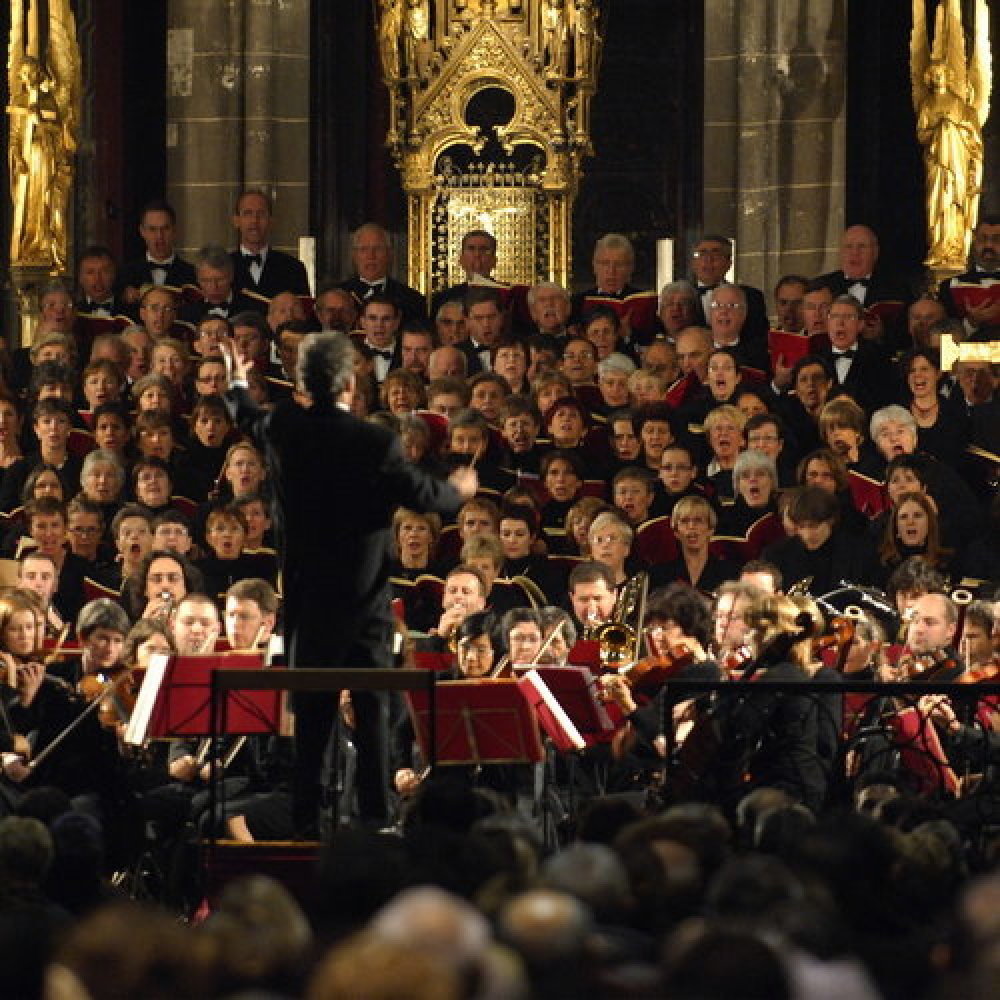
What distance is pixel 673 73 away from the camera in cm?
2058

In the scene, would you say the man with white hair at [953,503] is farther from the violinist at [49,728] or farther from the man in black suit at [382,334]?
the violinist at [49,728]

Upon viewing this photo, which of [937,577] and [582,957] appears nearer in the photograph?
[582,957]

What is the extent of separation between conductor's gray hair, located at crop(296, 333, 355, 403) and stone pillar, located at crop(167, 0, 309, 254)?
414 inches

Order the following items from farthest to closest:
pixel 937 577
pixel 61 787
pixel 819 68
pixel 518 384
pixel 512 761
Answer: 1. pixel 819 68
2. pixel 518 384
3. pixel 937 577
4. pixel 61 787
5. pixel 512 761

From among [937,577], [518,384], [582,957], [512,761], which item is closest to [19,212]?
[518,384]

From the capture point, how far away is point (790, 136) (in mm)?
19188

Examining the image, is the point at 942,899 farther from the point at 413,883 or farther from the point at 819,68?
the point at 819,68

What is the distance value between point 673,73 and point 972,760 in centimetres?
1131

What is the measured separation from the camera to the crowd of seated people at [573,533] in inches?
307

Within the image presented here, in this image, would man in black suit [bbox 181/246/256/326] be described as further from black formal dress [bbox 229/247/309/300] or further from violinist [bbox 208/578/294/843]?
violinist [bbox 208/578/294/843]

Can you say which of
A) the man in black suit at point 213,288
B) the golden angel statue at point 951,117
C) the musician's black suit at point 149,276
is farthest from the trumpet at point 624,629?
the golden angel statue at point 951,117

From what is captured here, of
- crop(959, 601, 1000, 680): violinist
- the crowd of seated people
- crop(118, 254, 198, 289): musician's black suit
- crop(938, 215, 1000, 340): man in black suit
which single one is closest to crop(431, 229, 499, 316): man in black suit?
the crowd of seated people

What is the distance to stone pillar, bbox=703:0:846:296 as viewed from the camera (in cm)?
1911

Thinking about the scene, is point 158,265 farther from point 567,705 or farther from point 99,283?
point 567,705
